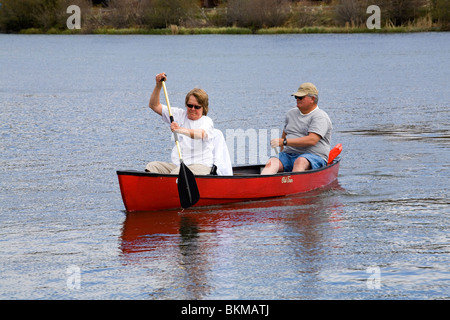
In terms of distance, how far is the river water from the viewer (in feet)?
23.3

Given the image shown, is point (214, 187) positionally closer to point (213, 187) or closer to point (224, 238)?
point (213, 187)

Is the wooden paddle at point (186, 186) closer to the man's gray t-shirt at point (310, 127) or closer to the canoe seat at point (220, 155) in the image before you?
the canoe seat at point (220, 155)

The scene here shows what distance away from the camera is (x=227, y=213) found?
9.79 meters

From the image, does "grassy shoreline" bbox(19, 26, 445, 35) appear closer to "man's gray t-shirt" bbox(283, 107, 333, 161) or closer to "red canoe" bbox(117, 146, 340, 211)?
"man's gray t-shirt" bbox(283, 107, 333, 161)

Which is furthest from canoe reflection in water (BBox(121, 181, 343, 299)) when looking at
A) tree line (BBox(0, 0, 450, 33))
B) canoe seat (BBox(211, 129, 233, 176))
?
tree line (BBox(0, 0, 450, 33))

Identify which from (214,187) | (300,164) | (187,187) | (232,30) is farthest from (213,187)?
(232,30)

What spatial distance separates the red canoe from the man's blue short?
101 millimetres

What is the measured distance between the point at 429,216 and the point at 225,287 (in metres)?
3.57

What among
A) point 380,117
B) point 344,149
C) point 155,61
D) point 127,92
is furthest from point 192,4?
point 344,149

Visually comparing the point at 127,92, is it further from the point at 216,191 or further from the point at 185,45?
the point at 185,45

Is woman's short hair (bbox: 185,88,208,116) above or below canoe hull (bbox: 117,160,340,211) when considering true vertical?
above

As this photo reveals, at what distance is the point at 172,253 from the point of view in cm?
798

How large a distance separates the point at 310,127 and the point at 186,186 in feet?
6.81

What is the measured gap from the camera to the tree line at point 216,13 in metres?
61.9
